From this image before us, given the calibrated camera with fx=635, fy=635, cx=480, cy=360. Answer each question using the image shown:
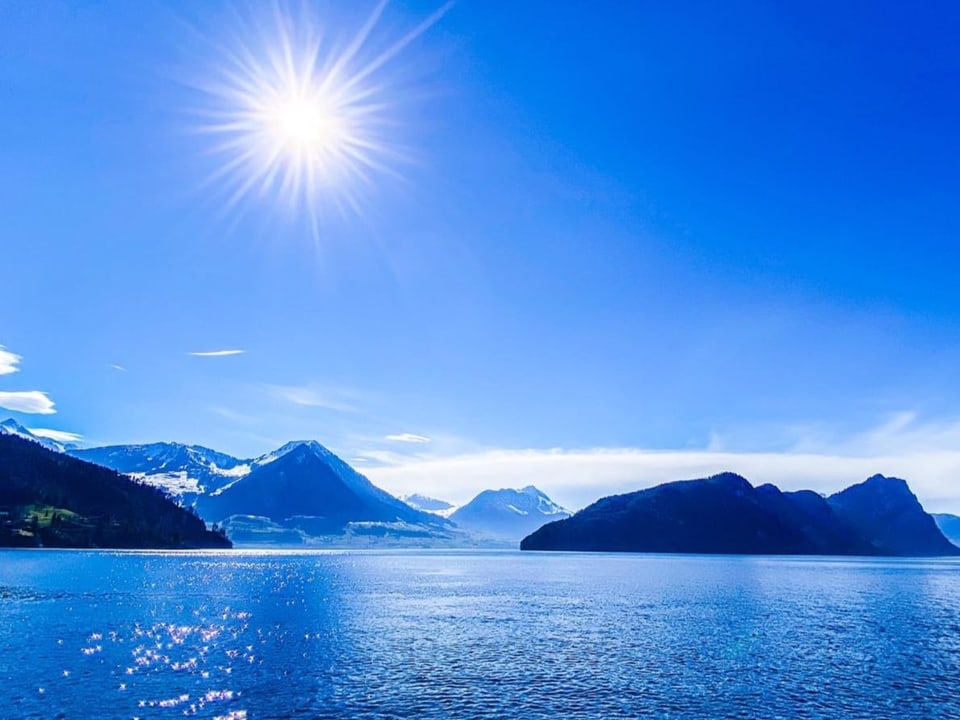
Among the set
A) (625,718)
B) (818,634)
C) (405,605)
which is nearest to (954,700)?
(625,718)

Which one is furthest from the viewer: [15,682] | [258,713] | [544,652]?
[544,652]

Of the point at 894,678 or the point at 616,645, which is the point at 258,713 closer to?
the point at 616,645

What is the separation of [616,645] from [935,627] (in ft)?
217

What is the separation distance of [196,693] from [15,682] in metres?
17.2

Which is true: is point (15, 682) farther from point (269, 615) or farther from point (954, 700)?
point (954, 700)

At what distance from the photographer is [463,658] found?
234 ft

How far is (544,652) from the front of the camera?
249 ft

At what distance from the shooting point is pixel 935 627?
108m

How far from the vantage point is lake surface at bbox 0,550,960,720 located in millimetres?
52344

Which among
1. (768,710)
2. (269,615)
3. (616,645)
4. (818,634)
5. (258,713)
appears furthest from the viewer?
(269,615)

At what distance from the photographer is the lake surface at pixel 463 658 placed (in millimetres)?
52344

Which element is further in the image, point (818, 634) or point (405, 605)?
point (405, 605)

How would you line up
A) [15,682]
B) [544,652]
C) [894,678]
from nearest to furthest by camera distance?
[15,682] → [894,678] → [544,652]

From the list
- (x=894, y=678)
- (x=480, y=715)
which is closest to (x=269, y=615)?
(x=480, y=715)
